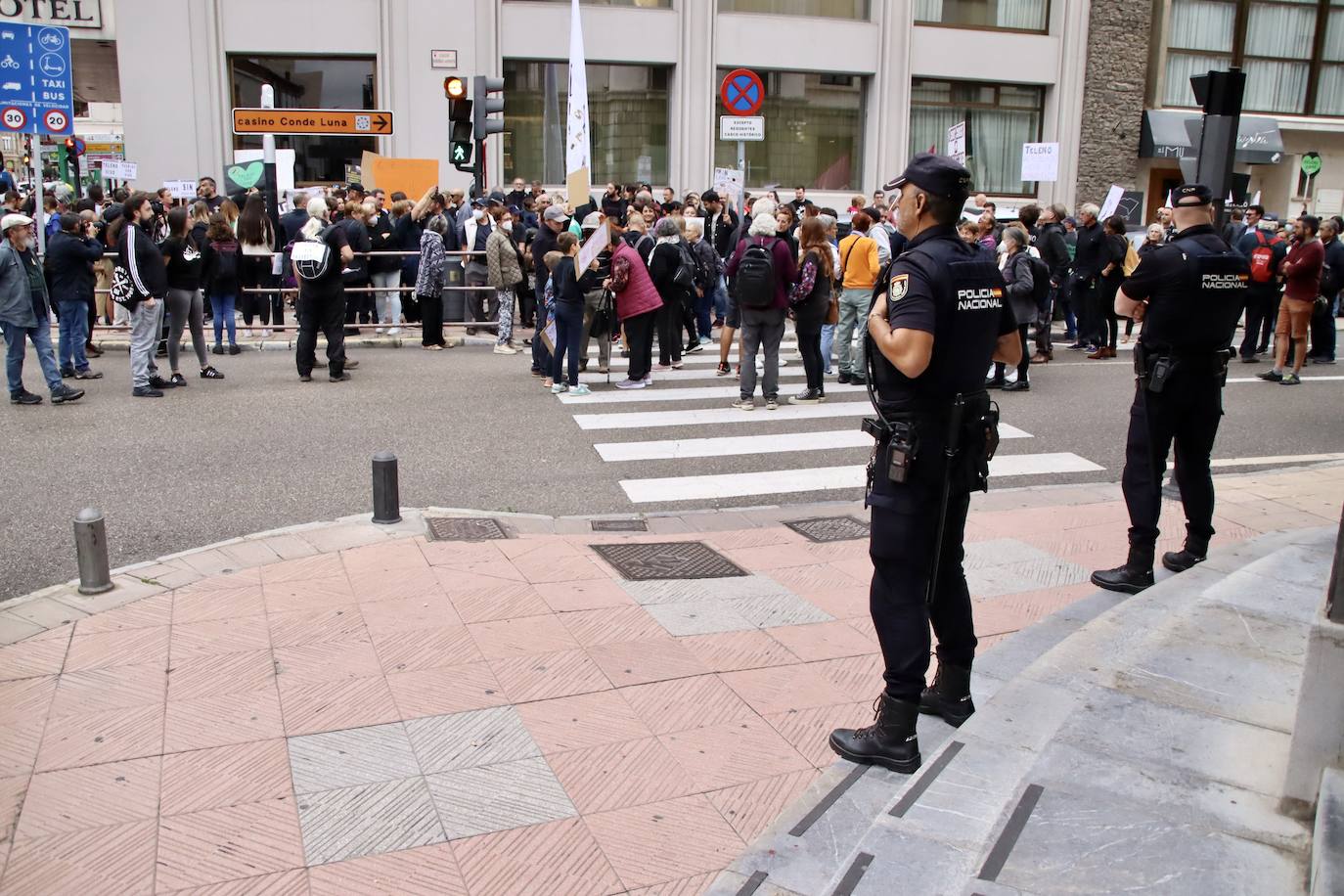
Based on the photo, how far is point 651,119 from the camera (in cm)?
2573

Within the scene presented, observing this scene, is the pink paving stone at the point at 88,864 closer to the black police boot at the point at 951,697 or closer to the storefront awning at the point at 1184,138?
the black police boot at the point at 951,697

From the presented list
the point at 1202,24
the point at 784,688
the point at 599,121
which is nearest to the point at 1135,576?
the point at 784,688

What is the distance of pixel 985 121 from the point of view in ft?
91.4

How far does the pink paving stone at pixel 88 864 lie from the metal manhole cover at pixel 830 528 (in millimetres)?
4476

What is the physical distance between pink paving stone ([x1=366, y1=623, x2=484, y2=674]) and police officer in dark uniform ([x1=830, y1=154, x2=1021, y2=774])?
6.25 ft

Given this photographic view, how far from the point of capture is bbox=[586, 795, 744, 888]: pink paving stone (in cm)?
352

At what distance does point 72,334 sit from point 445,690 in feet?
30.8

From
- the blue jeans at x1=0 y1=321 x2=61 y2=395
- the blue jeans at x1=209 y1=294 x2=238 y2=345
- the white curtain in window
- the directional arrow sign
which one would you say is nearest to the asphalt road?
the blue jeans at x1=0 y1=321 x2=61 y2=395

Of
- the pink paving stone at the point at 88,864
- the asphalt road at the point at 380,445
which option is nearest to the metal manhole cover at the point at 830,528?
the asphalt road at the point at 380,445

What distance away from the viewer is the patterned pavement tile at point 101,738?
164 inches

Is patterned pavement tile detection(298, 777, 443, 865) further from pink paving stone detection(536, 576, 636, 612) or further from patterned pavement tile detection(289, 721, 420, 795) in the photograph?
pink paving stone detection(536, 576, 636, 612)

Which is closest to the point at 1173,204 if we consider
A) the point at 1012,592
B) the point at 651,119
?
the point at 1012,592

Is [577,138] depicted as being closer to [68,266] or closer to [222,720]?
[68,266]

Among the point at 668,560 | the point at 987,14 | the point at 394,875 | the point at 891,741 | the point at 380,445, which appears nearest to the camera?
the point at 394,875
